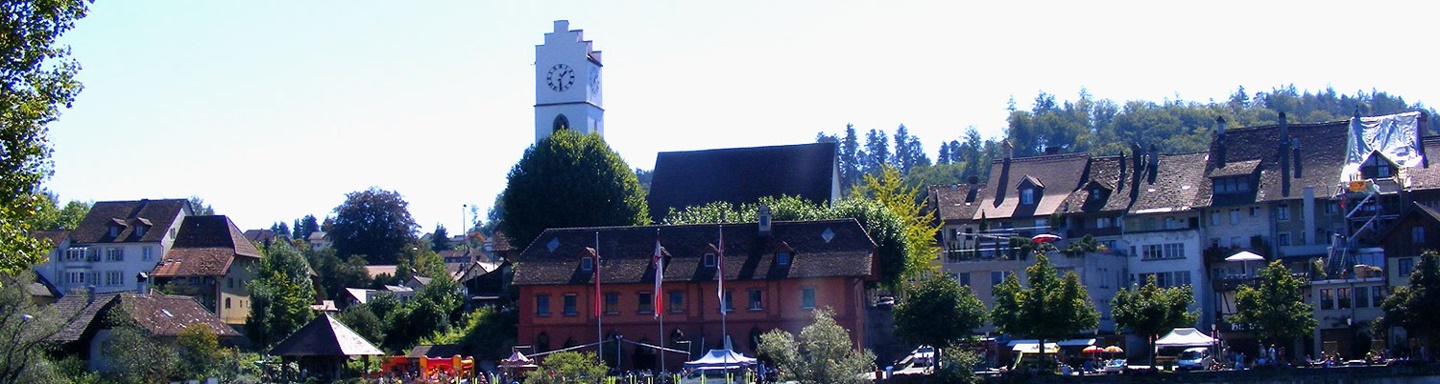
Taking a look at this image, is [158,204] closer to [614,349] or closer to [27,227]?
[614,349]

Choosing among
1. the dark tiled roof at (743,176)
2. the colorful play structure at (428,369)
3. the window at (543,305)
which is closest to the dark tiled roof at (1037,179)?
the dark tiled roof at (743,176)

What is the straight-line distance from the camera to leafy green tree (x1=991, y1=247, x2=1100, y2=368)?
59656 mm

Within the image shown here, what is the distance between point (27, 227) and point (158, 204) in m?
65.7

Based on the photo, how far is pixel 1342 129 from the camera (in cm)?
7719

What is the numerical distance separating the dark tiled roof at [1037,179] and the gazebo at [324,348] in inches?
1413

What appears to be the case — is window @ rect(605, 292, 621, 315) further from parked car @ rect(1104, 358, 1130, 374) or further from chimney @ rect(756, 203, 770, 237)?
parked car @ rect(1104, 358, 1130, 374)

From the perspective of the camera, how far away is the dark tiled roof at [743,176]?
85.9 meters

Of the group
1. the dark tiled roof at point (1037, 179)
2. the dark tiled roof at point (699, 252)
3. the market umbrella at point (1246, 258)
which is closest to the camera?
the dark tiled roof at point (699, 252)

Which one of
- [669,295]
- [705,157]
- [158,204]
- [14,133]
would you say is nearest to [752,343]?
[669,295]

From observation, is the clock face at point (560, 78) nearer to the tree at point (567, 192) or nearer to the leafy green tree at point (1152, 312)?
the tree at point (567, 192)

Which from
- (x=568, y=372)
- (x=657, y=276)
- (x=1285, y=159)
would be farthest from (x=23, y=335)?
(x=1285, y=159)

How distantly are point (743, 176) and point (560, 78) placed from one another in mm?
13678

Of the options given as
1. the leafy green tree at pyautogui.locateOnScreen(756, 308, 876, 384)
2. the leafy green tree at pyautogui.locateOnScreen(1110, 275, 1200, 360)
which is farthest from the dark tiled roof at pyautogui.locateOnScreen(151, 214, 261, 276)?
the leafy green tree at pyautogui.locateOnScreen(1110, 275, 1200, 360)

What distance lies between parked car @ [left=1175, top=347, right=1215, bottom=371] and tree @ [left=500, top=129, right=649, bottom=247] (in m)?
29.8
